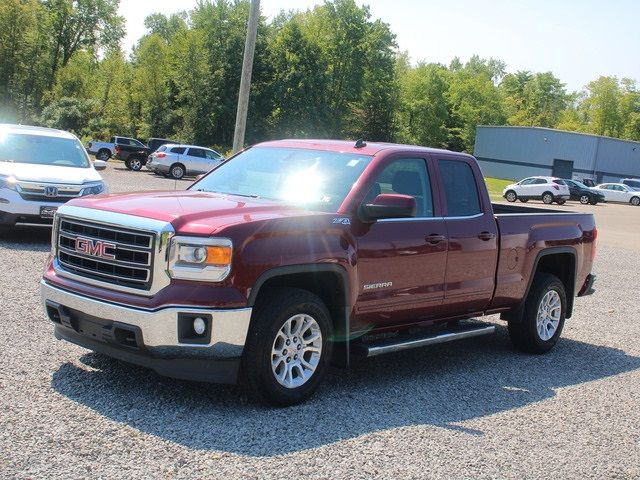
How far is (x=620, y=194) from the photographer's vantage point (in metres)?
56.1

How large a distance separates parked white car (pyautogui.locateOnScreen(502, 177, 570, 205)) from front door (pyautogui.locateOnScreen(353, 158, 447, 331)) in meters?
43.6

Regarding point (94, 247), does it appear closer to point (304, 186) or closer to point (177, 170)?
point (304, 186)

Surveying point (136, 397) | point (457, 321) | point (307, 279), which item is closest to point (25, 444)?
point (136, 397)

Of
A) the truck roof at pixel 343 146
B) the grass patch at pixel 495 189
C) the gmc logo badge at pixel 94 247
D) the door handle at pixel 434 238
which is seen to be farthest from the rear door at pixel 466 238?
the grass patch at pixel 495 189

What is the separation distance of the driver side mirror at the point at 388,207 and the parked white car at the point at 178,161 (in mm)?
32560

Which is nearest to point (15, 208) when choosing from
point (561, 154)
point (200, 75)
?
point (200, 75)

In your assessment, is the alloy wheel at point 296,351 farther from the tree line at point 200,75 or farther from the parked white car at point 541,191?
the tree line at point 200,75

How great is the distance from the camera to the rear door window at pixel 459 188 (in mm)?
7027

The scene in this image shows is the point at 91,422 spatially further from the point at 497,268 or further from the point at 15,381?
the point at 497,268

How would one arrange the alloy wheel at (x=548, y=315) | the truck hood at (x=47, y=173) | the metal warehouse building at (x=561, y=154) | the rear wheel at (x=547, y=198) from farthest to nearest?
the metal warehouse building at (x=561, y=154), the rear wheel at (x=547, y=198), the truck hood at (x=47, y=173), the alloy wheel at (x=548, y=315)

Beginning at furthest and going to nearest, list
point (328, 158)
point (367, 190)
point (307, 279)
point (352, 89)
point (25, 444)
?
1. point (352, 89)
2. point (328, 158)
3. point (367, 190)
4. point (307, 279)
5. point (25, 444)

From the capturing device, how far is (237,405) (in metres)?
5.48

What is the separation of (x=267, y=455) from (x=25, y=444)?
54.4 inches

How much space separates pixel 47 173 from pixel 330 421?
8.40 meters
